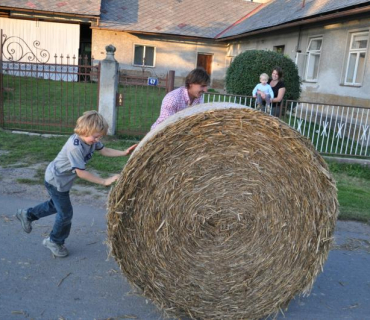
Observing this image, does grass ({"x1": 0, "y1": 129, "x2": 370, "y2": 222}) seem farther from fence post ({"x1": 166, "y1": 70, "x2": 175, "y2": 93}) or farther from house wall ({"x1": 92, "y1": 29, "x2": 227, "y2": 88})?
house wall ({"x1": 92, "y1": 29, "x2": 227, "y2": 88})

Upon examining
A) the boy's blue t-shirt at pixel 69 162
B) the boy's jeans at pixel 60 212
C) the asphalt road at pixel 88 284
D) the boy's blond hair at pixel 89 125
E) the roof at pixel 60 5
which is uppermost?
the roof at pixel 60 5

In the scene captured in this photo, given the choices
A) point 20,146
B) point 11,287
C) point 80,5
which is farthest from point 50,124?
point 80,5

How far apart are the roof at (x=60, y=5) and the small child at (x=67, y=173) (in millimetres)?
18063

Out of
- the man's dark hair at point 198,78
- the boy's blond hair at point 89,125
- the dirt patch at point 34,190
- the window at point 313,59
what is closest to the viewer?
the boy's blond hair at point 89,125

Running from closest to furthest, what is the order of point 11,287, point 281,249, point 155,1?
point 281,249 < point 11,287 < point 155,1

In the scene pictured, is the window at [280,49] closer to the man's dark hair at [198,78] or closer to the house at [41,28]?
the house at [41,28]

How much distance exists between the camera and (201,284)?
306cm

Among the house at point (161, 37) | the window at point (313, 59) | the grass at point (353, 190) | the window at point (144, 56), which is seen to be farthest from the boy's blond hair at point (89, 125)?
the window at point (144, 56)

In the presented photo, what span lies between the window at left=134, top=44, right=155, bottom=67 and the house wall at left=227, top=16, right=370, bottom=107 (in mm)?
9295

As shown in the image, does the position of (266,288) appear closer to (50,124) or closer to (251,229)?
(251,229)

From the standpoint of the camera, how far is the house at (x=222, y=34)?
516 inches

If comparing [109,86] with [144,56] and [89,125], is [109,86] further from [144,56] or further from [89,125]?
[144,56]

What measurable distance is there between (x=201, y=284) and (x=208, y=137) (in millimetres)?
1111

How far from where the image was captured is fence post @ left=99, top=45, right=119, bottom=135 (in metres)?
9.03
